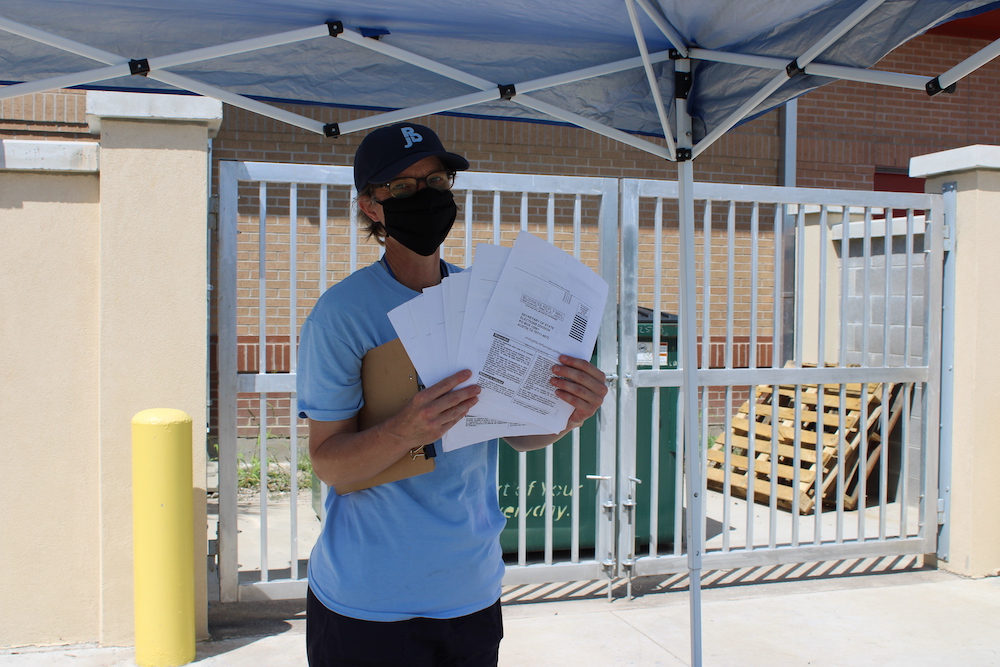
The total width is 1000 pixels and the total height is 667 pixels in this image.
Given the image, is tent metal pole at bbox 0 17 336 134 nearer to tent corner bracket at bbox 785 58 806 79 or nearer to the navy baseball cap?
the navy baseball cap

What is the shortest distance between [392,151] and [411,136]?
0.18 ft

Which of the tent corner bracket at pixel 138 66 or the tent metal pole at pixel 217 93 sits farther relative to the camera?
the tent metal pole at pixel 217 93

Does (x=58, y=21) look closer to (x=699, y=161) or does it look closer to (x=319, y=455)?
(x=319, y=455)

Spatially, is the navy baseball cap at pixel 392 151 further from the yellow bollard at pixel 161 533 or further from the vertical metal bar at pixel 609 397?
the vertical metal bar at pixel 609 397

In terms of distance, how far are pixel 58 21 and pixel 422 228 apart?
169 centimetres

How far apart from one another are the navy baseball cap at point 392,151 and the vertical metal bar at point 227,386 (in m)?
2.31

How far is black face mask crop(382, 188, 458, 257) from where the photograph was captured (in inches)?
73.8

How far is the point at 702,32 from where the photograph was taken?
2707mm

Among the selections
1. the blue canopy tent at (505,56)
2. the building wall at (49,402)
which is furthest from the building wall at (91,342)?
the blue canopy tent at (505,56)

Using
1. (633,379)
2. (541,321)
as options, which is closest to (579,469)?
(633,379)

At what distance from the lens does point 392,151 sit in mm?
1827

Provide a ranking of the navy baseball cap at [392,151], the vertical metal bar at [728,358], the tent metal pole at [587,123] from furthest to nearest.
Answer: the vertical metal bar at [728,358] < the tent metal pole at [587,123] < the navy baseball cap at [392,151]

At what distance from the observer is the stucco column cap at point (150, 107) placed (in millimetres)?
3641

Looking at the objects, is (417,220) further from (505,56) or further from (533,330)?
(505,56)
